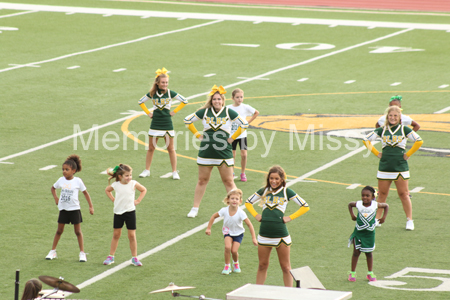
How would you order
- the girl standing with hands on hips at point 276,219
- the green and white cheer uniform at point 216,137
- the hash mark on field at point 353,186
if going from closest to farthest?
the girl standing with hands on hips at point 276,219 < the green and white cheer uniform at point 216,137 < the hash mark on field at point 353,186

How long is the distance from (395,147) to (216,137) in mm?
2929

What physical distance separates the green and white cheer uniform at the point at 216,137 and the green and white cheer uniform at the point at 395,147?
2462 mm

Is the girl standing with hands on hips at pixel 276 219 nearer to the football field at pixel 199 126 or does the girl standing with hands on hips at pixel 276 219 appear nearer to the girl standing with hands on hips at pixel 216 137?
the football field at pixel 199 126

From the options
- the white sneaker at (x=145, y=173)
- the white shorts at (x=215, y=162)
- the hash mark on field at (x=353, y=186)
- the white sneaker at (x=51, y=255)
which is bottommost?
the white sneaker at (x=51, y=255)

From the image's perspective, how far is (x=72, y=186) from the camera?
37.9ft

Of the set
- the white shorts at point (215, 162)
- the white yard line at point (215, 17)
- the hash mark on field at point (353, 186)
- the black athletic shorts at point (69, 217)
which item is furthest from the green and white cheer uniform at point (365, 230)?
the white yard line at point (215, 17)

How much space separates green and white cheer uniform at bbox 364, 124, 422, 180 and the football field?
0.92m

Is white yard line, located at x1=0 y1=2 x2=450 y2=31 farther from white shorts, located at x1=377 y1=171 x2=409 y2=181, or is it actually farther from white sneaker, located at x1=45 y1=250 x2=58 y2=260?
white sneaker, located at x1=45 y1=250 x2=58 y2=260

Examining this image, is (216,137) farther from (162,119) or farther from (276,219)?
(276,219)

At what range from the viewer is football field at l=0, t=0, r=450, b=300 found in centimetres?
1140

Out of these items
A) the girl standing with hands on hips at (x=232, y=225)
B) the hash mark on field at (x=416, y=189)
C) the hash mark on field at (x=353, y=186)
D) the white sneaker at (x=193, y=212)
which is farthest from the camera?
the hash mark on field at (x=353, y=186)

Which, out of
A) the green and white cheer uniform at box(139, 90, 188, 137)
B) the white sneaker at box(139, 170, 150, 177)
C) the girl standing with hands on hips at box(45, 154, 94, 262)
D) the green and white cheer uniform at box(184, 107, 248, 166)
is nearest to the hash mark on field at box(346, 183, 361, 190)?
the green and white cheer uniform at box(184, 107, 248, 166)

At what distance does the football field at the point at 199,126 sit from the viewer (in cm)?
1140

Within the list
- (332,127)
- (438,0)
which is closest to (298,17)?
(438,0)
